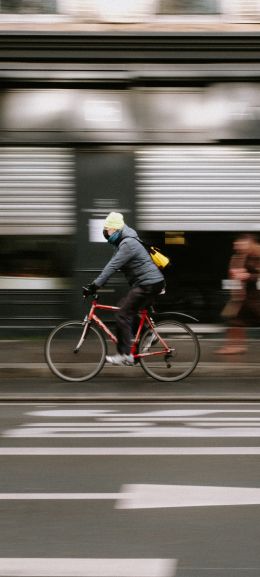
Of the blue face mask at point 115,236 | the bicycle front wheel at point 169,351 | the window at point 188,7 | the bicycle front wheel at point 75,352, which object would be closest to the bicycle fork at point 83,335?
the bicycle front wheel at point 75,352

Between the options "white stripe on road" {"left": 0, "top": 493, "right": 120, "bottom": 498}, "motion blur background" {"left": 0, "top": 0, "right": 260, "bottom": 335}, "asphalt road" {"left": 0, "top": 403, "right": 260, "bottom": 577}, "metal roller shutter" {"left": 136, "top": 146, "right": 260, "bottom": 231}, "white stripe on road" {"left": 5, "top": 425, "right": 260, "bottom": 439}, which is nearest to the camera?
"asphalt road" {"left": 0, "top": 403, "right": 260, "bottom": 577}

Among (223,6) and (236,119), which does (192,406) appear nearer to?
(236,119)

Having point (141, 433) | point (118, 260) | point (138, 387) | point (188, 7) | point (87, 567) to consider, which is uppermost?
point (188, 7)

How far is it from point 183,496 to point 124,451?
4.38 ft

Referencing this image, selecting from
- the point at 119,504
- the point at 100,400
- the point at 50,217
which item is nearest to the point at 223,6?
the point at 50,217

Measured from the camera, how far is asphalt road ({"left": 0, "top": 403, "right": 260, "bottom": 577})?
4.15m

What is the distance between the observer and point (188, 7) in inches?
511

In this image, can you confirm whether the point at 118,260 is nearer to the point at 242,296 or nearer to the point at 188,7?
the point at 242,296

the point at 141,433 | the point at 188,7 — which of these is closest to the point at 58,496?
the point at 141,433

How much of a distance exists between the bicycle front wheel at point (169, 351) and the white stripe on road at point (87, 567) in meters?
5.83

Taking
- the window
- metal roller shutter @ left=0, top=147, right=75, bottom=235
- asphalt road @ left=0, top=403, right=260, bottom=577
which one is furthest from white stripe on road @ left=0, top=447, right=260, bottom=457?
the window

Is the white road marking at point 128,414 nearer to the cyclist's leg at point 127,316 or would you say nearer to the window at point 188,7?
the cyclist's leg at point 127,316

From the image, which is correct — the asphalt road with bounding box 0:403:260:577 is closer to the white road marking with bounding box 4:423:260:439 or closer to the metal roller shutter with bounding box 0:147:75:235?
the white road marking with bounding box 4:423:260:439

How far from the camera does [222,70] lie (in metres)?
12.7
